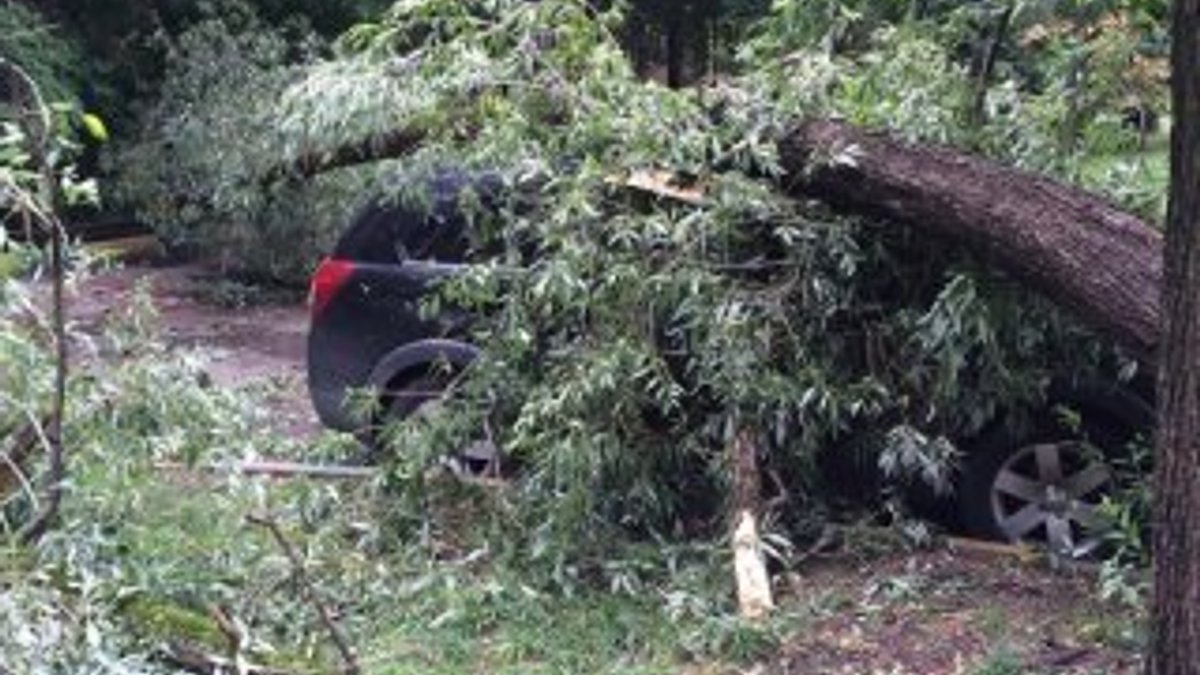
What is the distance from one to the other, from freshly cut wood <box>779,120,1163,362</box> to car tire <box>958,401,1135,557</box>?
84cm

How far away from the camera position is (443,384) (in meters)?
8.17

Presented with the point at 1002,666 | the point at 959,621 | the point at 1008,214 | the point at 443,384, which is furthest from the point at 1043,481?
the point at 443,384

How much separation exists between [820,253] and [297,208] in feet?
28.4

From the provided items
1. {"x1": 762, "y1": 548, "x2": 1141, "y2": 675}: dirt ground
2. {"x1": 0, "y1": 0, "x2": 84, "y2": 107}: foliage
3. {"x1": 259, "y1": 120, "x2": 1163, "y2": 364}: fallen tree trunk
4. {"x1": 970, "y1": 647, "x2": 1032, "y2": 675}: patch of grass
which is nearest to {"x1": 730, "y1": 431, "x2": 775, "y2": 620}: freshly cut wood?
{"x1": 762, "y1": 548, "x2": 1141, "y2": 675}: dirt ground

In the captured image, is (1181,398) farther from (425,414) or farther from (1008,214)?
(425,414)

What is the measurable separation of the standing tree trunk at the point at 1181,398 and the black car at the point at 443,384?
187cm

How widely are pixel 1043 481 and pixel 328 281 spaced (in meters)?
3.59

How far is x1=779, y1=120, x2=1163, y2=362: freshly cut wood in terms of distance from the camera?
19.1 feet

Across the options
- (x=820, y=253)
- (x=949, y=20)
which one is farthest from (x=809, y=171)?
(x=949, y=20)

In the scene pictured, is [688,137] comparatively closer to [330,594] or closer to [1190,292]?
[330,594]

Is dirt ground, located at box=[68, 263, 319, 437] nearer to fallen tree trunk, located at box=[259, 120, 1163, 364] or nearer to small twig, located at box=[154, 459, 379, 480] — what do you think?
small twig, located at box=[154, 459, 379, 480]

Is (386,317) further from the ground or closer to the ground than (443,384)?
further from the ground

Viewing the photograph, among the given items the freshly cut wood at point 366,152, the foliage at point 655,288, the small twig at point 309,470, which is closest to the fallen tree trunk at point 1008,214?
the foliage at point 655,288

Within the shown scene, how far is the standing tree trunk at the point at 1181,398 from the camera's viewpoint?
13.8 ft
